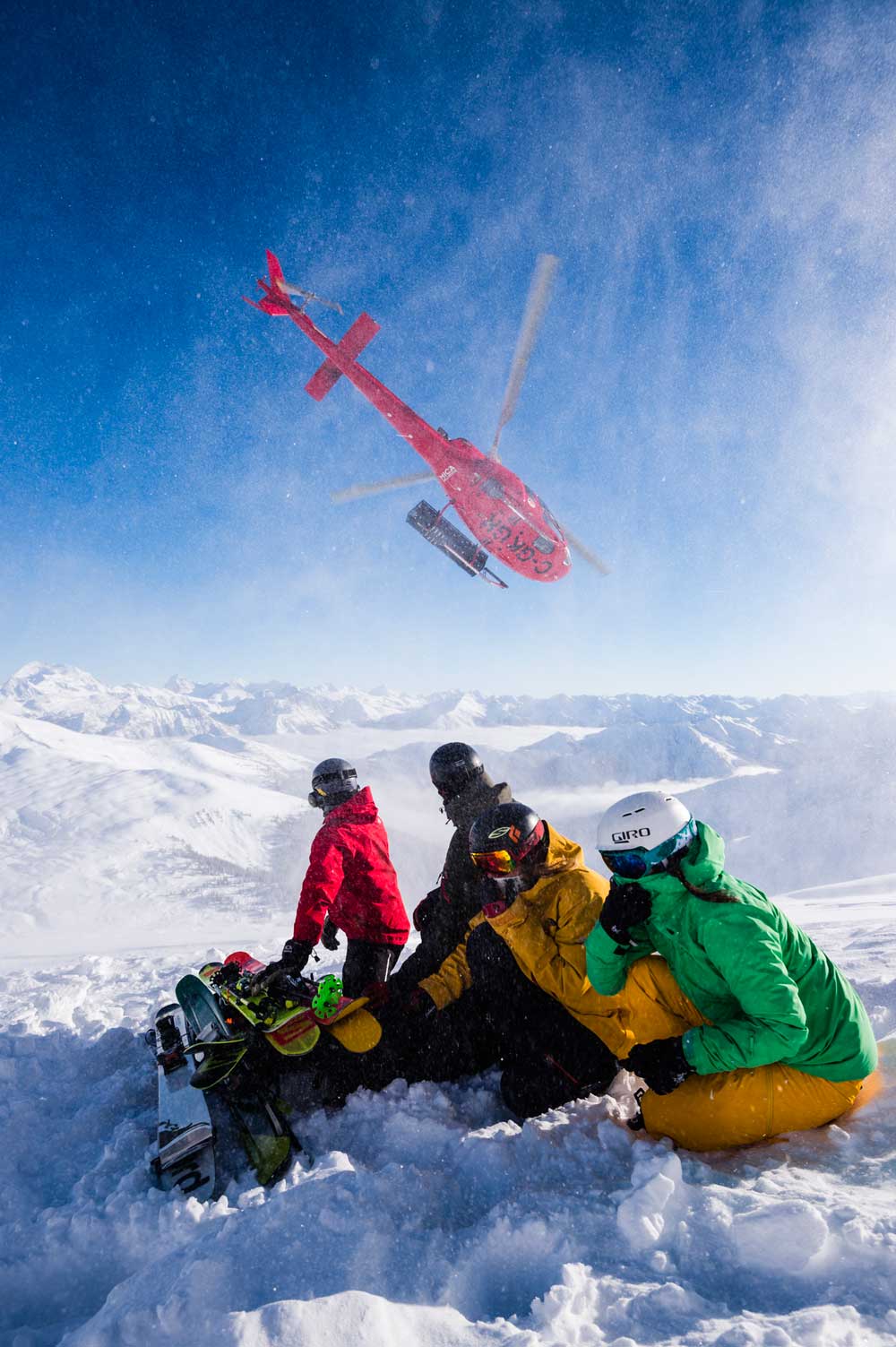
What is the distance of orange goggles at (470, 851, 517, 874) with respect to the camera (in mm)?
3297

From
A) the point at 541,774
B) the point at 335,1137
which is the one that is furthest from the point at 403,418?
the point at 541,774

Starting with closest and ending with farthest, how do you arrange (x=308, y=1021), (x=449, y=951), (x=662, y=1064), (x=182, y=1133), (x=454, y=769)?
(x=662, y=1064) → (x=182, y=1133) → (x=308, y=1021) → (x=449, y=951) → (x=454, y=769)

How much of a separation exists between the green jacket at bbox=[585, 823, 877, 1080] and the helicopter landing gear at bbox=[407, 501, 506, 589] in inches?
520

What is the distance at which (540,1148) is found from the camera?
9.13 feet

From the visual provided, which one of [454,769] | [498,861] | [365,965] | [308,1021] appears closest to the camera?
[498,861]

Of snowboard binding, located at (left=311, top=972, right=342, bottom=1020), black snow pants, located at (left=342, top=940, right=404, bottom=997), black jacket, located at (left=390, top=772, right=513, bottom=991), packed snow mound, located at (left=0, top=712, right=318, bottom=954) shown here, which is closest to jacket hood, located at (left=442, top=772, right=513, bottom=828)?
black jacket, located at (left=390, top=772, right=513, bottom=991)

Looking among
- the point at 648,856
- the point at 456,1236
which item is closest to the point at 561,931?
the point at 648,856

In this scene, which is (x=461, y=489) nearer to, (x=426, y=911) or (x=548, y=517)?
(x=548, y=517)

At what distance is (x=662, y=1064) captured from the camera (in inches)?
103

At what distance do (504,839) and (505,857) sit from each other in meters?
0.09

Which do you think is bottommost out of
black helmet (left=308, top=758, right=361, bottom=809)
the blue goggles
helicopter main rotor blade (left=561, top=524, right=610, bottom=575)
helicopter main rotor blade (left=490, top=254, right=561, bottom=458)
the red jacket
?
the red jacket

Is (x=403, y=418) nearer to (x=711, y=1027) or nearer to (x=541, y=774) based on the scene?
(x=711, y=1027)

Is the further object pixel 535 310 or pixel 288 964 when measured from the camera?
pixel 535 310

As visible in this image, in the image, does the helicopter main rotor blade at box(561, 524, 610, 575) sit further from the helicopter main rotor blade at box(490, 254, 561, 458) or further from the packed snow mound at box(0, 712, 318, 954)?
the packed snow mound at box(0, 712, 318, 954)
